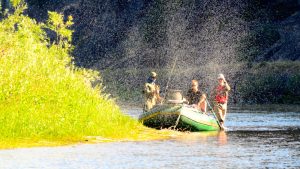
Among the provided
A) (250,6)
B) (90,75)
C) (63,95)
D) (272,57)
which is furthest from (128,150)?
(250,6)

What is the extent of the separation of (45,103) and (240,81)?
117 ft

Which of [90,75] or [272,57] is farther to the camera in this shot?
[272,57]

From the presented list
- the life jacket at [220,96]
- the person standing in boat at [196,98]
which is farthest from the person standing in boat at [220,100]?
the person standing in boat at [196,98]

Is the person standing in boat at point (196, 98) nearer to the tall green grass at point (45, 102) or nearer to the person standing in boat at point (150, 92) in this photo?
the person standing in boat at point (150, 92)

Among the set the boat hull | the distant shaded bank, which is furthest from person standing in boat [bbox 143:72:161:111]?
the distant shaded bank

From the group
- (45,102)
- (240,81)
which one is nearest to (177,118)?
(45,102)

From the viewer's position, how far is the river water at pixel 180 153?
754 inches

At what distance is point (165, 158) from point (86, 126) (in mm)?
5714

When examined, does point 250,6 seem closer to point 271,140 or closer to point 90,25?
point 90,25

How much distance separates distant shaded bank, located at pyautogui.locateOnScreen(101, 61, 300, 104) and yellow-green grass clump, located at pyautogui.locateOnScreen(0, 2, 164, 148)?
2573 cm

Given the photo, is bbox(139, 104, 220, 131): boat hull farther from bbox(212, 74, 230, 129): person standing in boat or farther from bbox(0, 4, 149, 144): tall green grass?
bbox(0, 4, 149, 144): tall green grass

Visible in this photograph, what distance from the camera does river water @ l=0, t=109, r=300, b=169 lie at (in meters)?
19.2

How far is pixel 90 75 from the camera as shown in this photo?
99.2ft

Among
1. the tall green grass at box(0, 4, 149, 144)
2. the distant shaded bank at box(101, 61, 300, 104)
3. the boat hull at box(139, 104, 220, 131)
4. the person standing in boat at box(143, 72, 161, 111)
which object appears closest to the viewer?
the tall green grass at box(0, 4, 149, 144)
